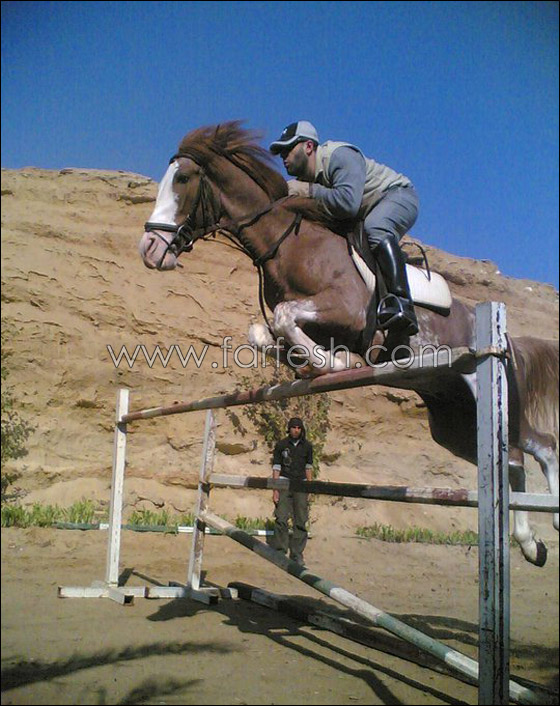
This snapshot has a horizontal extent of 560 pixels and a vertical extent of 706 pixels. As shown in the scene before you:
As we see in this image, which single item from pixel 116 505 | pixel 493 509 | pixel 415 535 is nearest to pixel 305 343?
pixel 493 509

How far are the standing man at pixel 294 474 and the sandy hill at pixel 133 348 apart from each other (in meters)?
1.55

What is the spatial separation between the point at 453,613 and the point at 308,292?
10.0 feet

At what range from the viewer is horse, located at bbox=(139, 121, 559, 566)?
3.04 meters

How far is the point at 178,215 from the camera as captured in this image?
10.9ft

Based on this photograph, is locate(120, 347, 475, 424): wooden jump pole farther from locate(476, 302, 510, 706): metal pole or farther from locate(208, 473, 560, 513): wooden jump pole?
locate(208, 473, 560, 513): wooden jump pole

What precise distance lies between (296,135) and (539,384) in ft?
5.44

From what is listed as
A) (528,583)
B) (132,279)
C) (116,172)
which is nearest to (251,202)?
(528,583)

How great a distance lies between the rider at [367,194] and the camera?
3.09 metres

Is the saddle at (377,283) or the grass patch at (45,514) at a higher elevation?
the saddle at (377,283)

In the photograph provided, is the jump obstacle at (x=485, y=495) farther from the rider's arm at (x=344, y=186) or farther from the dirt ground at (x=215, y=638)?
the rider's arm at (x=344, y=186)

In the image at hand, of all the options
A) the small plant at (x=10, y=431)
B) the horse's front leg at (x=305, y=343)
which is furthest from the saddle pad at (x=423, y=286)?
the small plant at (x=10, y=431)

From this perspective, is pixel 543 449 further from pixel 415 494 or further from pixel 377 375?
pixel 377 375

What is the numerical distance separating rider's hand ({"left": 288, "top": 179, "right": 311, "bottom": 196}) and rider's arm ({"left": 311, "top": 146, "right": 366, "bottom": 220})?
31cm

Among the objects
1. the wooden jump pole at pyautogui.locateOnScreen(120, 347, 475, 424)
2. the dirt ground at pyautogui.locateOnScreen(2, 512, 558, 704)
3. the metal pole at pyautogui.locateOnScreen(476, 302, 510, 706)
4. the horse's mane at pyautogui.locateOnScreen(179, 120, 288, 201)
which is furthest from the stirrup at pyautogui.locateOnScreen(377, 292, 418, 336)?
the dirt ground at pyautogui.locateOnScreen(2, 512, 558, 704)
